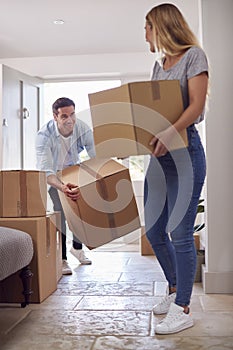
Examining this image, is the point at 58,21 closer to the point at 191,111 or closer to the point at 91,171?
the point at 91,171

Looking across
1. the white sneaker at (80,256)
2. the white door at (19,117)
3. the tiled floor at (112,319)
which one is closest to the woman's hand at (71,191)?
the tiled floor at (112,319)

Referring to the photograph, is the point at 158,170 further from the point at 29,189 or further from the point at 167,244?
the point at 29,189

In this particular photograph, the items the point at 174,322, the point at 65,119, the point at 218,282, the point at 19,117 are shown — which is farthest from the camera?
the point at 19,117

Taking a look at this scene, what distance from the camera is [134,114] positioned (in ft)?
6.43

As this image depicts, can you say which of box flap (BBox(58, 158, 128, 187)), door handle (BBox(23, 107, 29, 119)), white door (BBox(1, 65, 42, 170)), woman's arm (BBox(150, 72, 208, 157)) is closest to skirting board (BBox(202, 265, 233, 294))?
box flap (BBox(58, 158, 128, 187))

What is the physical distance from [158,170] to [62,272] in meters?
1.52

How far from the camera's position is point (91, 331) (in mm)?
2068

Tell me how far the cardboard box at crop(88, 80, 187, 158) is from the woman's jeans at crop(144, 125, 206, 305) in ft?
0.29

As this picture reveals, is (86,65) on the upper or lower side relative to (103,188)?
upper

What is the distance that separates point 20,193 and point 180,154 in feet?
3.40

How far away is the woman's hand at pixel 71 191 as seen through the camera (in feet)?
7.86

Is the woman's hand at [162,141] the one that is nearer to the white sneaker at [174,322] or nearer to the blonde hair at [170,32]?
the blonde hair at [170,32]

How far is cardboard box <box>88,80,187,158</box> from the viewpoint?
195cm

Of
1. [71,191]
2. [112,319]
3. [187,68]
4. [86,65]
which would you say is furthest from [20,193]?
[86,65]
